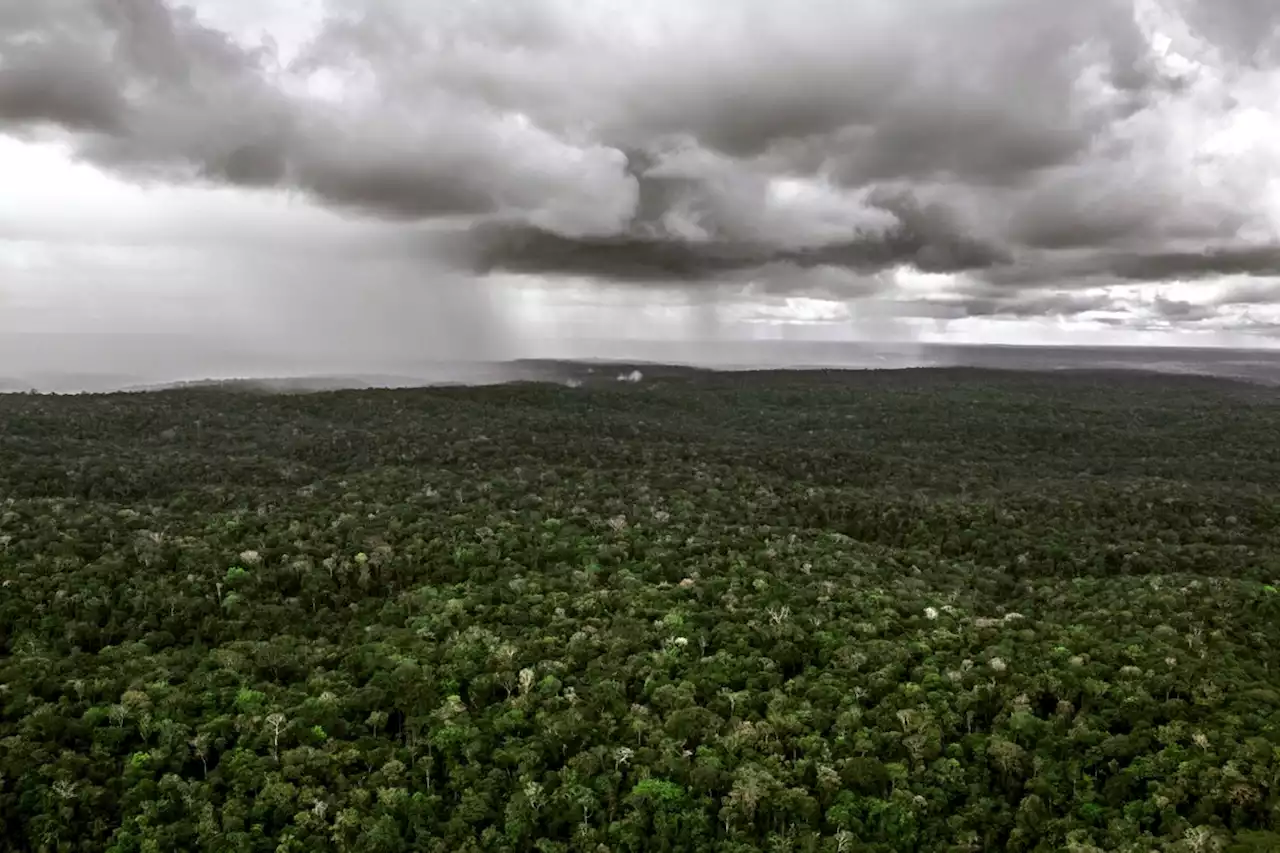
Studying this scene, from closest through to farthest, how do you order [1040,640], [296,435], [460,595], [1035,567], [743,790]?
[743,790] < [1040,640] < [460,595] < [1035,567] < [296,435]

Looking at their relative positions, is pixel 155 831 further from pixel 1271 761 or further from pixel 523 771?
pixel 1271 761

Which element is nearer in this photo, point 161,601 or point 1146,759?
point 1146,759

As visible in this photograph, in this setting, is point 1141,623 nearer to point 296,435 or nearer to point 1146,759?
point 1146,759

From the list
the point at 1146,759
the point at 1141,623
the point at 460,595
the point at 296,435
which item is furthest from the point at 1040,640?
the point at 296,435

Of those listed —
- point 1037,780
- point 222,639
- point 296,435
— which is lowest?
point 1037,780

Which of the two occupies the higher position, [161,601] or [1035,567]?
[161,601]

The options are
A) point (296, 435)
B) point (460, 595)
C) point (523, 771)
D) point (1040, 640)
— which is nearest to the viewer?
point (523, 771)
